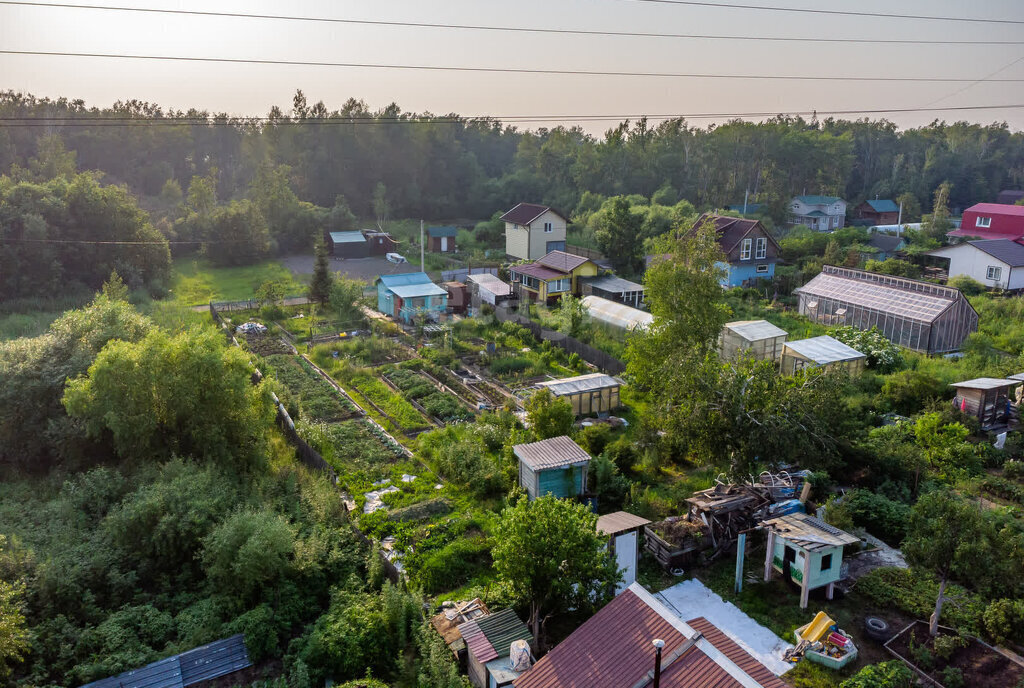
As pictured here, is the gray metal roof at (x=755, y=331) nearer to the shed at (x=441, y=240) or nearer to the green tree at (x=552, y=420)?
the green tree at (x=552, y=420)

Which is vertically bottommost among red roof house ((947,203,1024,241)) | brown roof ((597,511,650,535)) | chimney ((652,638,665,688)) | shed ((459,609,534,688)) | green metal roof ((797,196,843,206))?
shed ((459,609,534,688))

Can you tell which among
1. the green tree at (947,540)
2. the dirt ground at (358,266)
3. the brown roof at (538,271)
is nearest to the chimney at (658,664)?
the green tree at (947,540)

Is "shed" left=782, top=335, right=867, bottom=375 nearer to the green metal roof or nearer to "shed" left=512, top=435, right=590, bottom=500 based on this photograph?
"shed" left=512, top=435, right=590, bottom=500

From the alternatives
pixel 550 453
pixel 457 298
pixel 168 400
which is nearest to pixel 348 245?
pixel 457 298

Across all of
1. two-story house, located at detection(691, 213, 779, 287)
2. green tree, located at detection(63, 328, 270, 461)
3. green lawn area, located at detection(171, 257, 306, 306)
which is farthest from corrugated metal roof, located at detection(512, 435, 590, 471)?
green lawn area, located at detection(171, 257, 306, 306)

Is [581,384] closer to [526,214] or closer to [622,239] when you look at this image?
[622,239]

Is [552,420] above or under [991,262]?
under

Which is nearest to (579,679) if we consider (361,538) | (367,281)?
(361,538)
